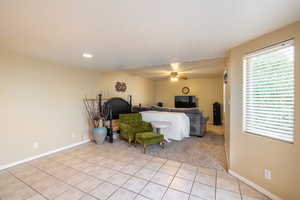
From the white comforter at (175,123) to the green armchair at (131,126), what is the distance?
0.49m

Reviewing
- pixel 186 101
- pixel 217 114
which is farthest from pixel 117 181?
pixel 186 101

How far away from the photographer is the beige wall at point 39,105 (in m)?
2.66

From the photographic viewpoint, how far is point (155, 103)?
8562mm

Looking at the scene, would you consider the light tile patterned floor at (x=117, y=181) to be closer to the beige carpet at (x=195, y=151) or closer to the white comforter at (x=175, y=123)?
the beige carpet at (x=195, y=151)

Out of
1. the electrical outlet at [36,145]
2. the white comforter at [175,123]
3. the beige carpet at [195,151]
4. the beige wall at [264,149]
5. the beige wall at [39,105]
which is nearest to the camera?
the beige wall at [264,149]

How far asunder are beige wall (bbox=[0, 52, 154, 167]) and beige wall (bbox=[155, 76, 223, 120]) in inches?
181

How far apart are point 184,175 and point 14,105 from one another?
11.6ft

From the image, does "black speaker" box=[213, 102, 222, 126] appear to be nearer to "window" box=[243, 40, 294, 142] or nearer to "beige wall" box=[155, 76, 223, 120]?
"beige wall" box=[155, 76, 223, 120]

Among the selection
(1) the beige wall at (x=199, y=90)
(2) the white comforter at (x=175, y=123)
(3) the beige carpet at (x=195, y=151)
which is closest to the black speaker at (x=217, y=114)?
(1) the beige wall at (x=199, y=90)

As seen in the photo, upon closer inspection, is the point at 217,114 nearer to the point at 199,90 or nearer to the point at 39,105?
the point at 199,90

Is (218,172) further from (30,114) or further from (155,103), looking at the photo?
(155,103)

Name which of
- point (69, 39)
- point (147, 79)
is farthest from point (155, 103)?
point (69, 39)

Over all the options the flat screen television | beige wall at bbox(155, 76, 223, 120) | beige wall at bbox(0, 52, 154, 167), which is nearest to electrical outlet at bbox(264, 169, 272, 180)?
beige wall at bbox(0, 52, 154, 167)

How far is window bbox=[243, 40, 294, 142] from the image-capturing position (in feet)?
5.57
